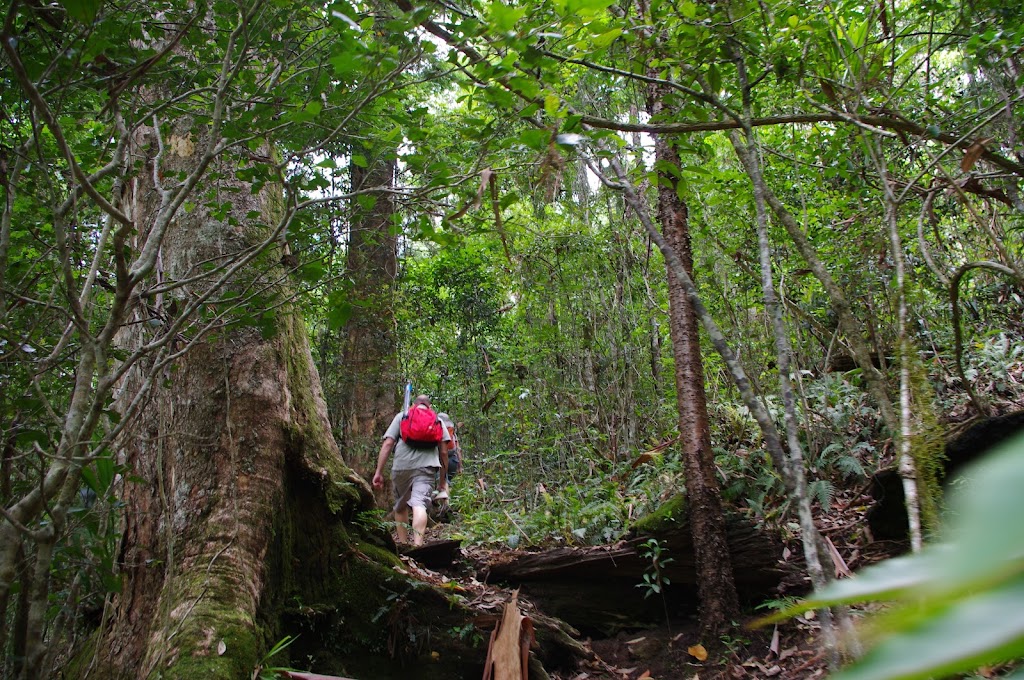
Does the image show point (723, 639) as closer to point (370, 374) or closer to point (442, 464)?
point (442, 464)

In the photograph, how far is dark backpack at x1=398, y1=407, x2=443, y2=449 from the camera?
24.3 ft

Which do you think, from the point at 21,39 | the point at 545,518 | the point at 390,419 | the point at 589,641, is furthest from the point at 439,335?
the point at 21,39

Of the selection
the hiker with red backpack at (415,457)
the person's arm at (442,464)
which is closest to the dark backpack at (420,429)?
the hiker with red backpack at (415,457)

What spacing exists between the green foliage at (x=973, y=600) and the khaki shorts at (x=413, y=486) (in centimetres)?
733

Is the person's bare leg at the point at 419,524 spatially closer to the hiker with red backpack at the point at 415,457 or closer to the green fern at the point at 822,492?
the hiker with red backpack at the point at 415,457

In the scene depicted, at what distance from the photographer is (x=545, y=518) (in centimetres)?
709

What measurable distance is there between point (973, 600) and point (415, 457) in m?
7.44

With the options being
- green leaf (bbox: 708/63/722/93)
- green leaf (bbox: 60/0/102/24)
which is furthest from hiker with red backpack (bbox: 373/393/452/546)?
green leaf (bbox: 60/0/102/24)

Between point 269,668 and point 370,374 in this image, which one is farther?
point 370,374

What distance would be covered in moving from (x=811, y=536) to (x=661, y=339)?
23.8 feet

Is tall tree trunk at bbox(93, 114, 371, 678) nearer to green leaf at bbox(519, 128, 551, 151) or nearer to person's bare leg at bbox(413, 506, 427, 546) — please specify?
green leaf at bbox(519, 128, 551, 151)

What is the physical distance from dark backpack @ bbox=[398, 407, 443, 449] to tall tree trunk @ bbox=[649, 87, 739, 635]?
3.02 m

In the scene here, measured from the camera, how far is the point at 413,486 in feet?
24.4

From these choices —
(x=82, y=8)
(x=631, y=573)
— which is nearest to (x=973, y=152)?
(x=82, y=8)
